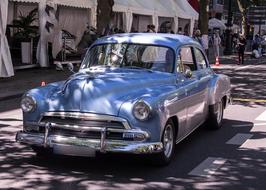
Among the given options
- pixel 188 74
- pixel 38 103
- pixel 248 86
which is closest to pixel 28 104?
pixel 38 103

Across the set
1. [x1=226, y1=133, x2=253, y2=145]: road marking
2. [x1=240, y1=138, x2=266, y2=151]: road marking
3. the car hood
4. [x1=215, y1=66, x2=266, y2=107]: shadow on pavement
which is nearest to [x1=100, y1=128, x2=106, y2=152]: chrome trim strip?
the car hood

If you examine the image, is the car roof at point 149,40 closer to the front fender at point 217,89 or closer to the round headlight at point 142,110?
the front fender at point 217,89

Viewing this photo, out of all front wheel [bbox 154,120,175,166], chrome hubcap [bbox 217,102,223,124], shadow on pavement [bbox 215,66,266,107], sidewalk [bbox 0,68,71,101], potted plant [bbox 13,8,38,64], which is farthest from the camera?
potted plant [bbox 13,8,38,64]

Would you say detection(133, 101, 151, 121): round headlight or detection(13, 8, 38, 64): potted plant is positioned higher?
detection(13, 8, 38, 64): potted plant

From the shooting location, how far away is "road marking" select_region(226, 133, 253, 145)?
8.66m

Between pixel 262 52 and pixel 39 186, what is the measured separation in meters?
36.9

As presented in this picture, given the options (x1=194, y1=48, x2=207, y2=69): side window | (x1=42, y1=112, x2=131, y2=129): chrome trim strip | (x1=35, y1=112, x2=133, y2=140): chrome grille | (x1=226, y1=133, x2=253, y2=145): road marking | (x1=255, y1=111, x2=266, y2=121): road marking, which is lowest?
(x1=226, y1=133, x2=253, y2=145): road marking

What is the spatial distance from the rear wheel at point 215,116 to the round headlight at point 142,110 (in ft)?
9.89

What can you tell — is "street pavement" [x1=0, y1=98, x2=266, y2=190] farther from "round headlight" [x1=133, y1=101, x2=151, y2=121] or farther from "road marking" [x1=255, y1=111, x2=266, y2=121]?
"road marking" [x1=255, y1=111, x2=266, y2=121]

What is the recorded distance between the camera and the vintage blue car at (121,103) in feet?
20.6

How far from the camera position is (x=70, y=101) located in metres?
6.52

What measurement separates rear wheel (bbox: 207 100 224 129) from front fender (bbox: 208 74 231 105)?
0.37 feet

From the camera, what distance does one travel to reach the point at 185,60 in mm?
8281

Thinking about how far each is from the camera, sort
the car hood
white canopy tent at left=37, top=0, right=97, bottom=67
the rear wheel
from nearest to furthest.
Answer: the car hood, the rear wheel, white canopy tent at left=37, top=0, right=97, bottom=67
